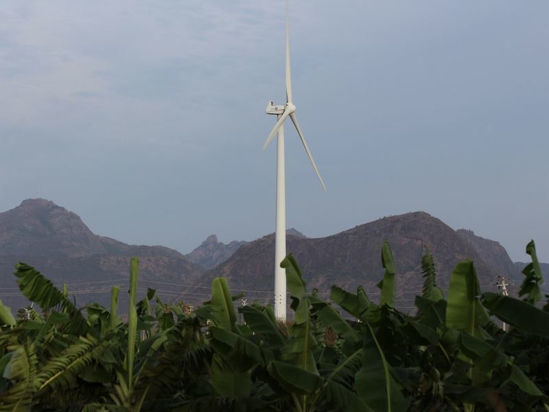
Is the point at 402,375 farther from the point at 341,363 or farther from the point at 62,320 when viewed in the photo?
the point at 62,320

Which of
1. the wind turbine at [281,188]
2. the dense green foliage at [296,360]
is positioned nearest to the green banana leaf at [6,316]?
the dense green foliage at [296,360]

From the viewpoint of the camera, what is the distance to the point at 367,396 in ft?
31.5

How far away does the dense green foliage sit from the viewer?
9.90 m

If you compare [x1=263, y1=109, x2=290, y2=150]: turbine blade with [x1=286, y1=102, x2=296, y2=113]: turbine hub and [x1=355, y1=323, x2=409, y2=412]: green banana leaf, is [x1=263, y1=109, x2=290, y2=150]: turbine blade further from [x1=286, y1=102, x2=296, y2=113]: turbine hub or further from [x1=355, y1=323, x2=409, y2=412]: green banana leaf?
[x1=355, y1=323, x2=409, y2=412]: green banana leaf

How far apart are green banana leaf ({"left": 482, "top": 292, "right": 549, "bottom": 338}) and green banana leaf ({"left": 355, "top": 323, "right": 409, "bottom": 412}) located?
1673mm

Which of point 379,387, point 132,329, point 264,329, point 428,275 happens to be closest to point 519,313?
point 379,387

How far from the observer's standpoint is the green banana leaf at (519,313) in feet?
33.2

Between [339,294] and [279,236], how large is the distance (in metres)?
36.9

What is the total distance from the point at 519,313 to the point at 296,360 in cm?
287

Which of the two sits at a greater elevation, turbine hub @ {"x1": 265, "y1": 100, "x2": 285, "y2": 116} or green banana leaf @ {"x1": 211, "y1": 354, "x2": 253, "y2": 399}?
turbine hub @ {"x1": 265, "y1": 100, "x2": 285, "y2": 116}

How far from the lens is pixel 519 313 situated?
33.8 feet

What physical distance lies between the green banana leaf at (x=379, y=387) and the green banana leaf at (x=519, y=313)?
5.49 ft

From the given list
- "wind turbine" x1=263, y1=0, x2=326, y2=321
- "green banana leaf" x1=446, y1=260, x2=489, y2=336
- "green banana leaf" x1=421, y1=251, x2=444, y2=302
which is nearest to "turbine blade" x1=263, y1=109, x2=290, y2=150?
"wind turbine" x1=263, y1=0, x2=326, y2=321

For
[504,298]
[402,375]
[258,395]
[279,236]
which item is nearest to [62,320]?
[258,395]
